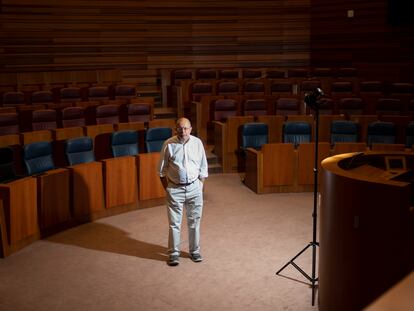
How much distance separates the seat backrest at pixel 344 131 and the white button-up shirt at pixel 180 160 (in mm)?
3555

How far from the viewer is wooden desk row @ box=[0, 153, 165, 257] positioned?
495 cm

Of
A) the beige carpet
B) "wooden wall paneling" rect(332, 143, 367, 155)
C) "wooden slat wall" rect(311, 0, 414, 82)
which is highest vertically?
"wooden slat wall" rect(311, 0, 414, 82)

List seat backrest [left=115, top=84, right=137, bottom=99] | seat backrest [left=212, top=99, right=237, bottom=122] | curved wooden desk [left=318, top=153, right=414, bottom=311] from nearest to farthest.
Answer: curved wooden desk [left=318, top=153, right=414, bottom=311], seat backrest [left=212, top=99, right=237, bottom=122], seat backrest [left=115, top=84, right=137, bottom=99]

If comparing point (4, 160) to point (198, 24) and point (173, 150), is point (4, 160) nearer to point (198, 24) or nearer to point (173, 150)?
point (173, 150)

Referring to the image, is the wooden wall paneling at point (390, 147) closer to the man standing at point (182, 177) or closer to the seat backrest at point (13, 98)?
the man standing at point (182, 177)

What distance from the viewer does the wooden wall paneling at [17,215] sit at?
4.86m

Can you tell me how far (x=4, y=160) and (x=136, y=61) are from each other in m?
7.18

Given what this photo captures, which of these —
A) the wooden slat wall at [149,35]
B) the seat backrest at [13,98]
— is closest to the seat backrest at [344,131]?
the seat backrest at [13,98]

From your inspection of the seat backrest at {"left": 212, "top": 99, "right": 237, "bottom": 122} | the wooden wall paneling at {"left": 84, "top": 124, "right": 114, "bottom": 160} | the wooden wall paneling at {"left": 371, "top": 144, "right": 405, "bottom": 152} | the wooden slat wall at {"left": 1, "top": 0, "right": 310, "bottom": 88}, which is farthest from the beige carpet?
the wooden slat wall at {"left": 1, "top": 0, "right": 310, "bottom": 88}

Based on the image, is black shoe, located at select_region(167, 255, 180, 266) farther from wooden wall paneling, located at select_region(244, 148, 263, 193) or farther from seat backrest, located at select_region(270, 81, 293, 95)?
seat backrest, located at select_region(270, 81, 293, 95)

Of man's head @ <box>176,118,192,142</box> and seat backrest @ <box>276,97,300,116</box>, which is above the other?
man's head @ <box>176,118,192,142</box>

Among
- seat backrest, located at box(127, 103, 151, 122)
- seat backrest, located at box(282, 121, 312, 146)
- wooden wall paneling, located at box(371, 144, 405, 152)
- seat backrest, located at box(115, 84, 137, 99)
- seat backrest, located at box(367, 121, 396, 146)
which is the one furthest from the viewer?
seat backrest, located at box(115, 84, 137, 99)

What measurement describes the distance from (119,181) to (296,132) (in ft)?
9.22

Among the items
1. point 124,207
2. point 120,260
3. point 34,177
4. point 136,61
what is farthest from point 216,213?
point 136,61
